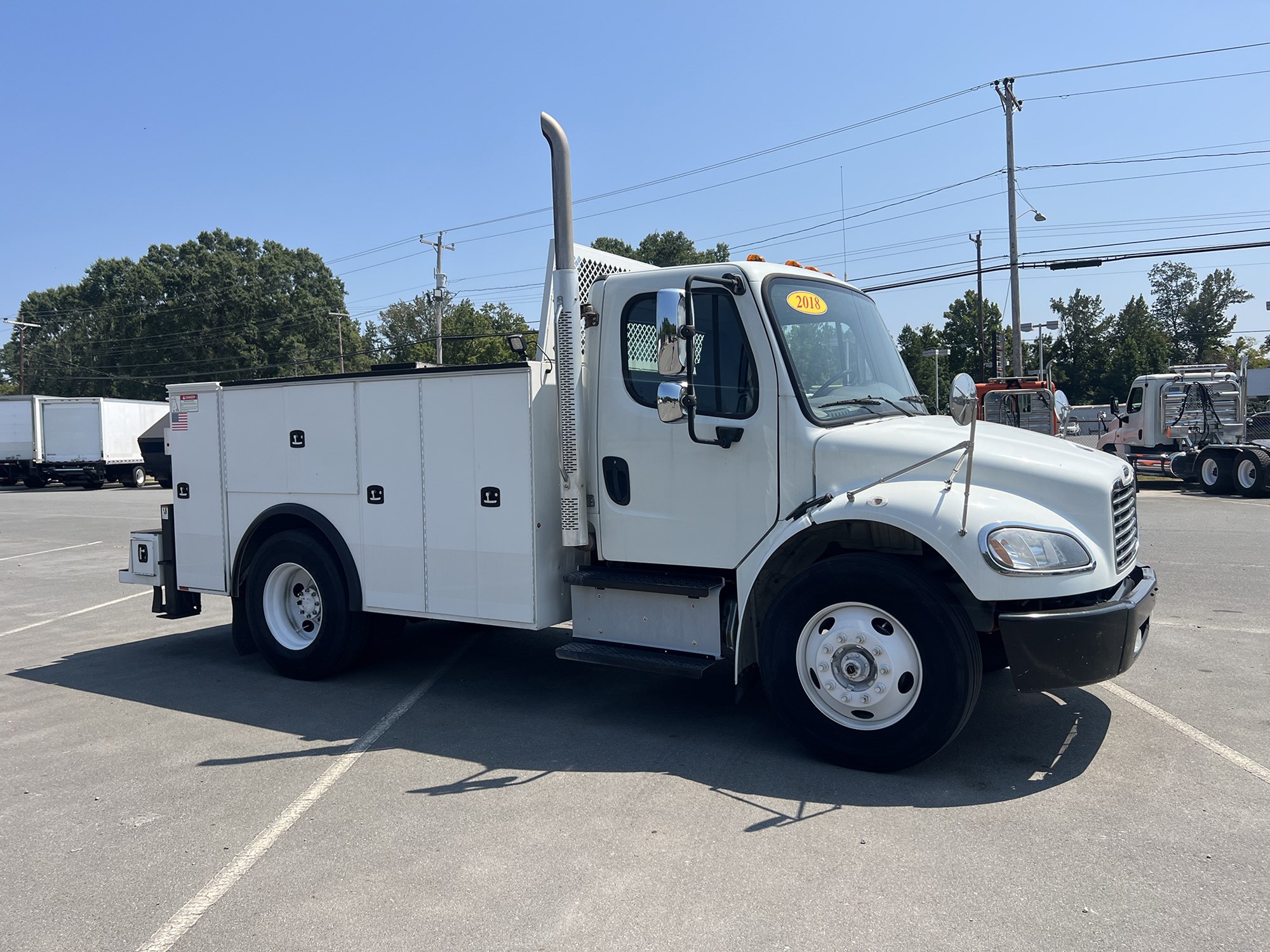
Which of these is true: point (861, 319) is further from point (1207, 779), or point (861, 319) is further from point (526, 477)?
point (1207, 779)

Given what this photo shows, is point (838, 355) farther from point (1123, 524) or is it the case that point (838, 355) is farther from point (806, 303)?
point (1123, 524)

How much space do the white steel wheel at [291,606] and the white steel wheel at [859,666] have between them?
3945 mm

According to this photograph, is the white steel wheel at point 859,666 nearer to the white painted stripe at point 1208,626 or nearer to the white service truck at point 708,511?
the white service truck at point 708,511

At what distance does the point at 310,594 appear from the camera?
23.2ft

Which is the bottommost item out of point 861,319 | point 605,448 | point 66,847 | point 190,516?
point 66,847

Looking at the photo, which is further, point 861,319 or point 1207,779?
point 861,319

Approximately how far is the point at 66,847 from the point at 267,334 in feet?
238

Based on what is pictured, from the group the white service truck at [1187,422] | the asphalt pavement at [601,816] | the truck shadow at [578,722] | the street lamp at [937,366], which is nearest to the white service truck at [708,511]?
the truck shadow at [578,722]

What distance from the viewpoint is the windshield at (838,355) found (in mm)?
5219

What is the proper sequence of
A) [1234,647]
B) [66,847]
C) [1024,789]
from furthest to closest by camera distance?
1. [1234,647]
2. [1024,789]
3. [66,847]

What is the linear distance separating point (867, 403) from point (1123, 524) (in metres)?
1.48

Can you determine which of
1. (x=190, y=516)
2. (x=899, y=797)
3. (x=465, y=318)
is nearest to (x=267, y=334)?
(x=465, y=318)

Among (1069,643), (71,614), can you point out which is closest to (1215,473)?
(1069,643)

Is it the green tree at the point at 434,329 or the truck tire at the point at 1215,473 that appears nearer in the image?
the truck tire at the point at 1215,473
